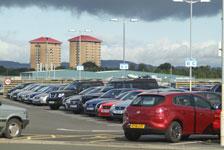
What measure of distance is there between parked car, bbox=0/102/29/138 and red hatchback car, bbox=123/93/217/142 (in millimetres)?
3434

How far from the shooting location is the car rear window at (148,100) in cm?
1521

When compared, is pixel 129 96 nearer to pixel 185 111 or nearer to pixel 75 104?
pixel 75 104

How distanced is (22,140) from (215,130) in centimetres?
567

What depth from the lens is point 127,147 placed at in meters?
13.8

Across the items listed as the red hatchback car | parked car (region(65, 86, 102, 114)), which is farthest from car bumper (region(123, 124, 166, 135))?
parked car (region(65, 86, 102, 114))

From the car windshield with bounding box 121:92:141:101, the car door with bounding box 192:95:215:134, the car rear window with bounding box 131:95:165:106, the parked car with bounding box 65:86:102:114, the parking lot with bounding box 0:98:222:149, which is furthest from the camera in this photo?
the parked car with bounding box 65:86:102:114

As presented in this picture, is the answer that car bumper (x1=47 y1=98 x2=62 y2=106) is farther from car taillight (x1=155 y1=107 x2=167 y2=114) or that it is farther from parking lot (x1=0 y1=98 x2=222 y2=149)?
car taillight (x1=155 y1=107 x2=167 y2=114)

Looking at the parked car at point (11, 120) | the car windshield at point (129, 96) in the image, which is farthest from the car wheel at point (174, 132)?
the car windshield at point (129, 96)

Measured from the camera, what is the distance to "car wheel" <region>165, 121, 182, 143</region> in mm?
14906

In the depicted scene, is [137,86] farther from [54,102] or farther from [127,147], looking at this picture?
[127,147]

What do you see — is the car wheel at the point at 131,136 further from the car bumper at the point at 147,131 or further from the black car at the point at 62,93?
the black car at the point at 62,93

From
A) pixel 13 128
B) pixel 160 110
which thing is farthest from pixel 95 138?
pixel 160 110

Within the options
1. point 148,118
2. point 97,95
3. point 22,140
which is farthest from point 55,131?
point 97,95

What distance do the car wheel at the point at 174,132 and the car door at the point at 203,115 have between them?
800mm
